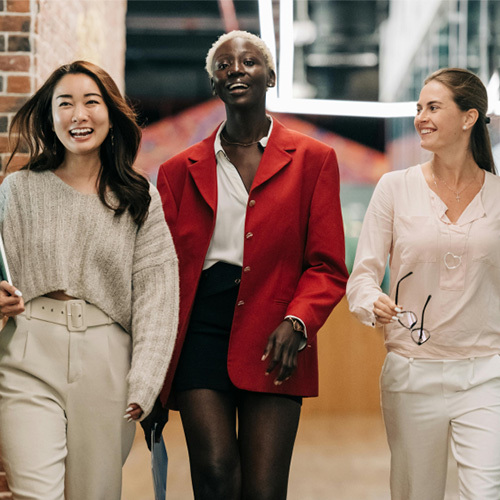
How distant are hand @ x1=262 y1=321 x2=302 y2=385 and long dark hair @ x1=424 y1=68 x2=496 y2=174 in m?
1.00

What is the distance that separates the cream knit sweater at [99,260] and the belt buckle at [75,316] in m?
0.03

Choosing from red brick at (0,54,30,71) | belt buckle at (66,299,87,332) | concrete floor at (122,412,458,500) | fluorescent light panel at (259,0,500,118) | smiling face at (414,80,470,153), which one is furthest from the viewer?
fluorescent light panel at (259,0,500,118)

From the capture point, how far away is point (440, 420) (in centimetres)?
279

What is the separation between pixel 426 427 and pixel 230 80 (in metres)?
1.30

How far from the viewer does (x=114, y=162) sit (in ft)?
9.34

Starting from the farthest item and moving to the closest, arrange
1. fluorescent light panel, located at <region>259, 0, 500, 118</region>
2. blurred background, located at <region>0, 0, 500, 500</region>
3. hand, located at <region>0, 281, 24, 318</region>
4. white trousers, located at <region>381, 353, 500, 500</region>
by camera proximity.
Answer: fluorescent light panel, located at <region>259, 0, 500, 118</region>, blurred background, located at <region>0, 0, 500, 500</region>, white trousers, located at <region>381, 353, 500, 500</region>, hand, located at <region>0, 281, 24, 318</region>

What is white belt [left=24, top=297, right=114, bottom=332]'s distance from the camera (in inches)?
102

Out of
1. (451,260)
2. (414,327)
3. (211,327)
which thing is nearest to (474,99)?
(451,260)

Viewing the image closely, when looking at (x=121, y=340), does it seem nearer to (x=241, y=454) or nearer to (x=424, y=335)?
(x=241, y=454)

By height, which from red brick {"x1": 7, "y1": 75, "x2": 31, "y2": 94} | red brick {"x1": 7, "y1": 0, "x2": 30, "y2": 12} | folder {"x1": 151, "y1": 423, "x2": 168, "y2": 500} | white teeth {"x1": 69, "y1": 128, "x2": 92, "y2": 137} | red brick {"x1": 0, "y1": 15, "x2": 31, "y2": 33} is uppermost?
red brick {"x1": 7, "y1": 0, "x2": 30, "y2": 12}

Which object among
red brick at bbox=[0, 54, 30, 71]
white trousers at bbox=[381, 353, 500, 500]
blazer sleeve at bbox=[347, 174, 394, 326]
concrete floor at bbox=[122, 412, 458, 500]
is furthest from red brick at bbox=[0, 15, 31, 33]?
concrete floor at bbox=[122, 412, 458, 500]

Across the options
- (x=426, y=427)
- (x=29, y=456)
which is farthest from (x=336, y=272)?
(x=29, y=456)

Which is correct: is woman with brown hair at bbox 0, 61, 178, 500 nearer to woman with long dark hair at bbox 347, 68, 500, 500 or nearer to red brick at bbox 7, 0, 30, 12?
woman with long dark hair at bbox 347, 68, 500, 500

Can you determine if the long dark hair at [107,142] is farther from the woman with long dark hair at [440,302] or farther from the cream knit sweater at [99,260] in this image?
the woman with long dark hair at [440,302]
